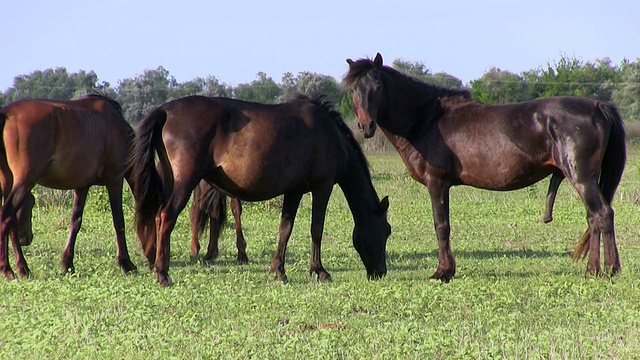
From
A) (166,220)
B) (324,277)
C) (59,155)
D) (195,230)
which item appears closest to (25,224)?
(59,155)

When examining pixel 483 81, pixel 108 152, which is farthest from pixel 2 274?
pixel 483 81

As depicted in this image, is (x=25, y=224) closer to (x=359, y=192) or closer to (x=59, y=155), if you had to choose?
(x=59, y=155)

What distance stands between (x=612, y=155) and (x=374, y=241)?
9.20 ft

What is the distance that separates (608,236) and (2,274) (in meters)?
6.45

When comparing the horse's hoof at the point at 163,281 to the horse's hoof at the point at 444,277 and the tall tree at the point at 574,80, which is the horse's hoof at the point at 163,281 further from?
the tall tree at the point at 574,80

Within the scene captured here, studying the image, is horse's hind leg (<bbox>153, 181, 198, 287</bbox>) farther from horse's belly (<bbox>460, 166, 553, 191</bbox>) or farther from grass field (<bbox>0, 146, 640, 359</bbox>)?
horse's belly (<bbox>460, 166, 553, 191</bbox>)

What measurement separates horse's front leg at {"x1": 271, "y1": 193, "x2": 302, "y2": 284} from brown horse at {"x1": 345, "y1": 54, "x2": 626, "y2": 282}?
1.26 m

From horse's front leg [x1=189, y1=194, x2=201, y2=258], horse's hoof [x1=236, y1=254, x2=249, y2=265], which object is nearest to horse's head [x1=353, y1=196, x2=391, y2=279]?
horse's hoof [x1=236, y1=254, x2=249, y2=265]

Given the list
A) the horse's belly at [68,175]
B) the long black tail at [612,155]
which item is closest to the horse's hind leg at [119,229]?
the horse's belly at [68,175]

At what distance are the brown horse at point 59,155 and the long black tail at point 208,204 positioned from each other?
1726 millimetres

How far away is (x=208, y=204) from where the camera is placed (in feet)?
40.8

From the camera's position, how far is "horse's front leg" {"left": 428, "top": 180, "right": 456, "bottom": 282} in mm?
9906

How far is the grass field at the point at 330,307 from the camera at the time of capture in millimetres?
6215

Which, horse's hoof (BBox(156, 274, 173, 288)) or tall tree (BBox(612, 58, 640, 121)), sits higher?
horse's hoof (BBox(156, 274, 173, 288))
